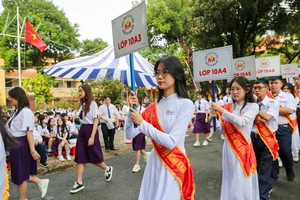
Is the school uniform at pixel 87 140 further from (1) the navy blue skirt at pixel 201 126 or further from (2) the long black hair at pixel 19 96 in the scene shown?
(1) the navy blue skirt at pixel 201 126

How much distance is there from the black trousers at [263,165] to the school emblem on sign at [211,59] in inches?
51.5

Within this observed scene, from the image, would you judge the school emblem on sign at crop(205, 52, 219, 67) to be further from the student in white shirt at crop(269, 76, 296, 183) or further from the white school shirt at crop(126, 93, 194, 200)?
the white school shirt at crop(126, 93, 194, 200)

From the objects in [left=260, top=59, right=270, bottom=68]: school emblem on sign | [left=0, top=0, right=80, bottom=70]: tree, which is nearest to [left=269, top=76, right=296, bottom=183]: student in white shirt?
[left=260, top=59, right=270, bottom=68]: school emblem on sign

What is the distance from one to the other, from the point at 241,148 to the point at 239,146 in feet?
0.10

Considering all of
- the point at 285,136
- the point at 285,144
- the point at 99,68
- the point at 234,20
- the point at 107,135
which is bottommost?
the point at 107,135

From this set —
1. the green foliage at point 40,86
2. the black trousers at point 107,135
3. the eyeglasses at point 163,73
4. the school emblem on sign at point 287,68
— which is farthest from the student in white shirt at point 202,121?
the green foliage at point 40,86

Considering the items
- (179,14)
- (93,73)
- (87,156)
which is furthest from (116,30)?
(179,14)

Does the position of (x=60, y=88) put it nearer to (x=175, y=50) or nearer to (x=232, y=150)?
(x=175, y=50)

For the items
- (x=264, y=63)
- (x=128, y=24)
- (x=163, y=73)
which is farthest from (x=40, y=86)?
(x=163, y=73)

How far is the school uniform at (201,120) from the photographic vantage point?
870 cm

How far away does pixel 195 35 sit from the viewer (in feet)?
47.4

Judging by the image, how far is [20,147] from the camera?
372cm

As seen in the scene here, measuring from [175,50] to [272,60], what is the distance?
11131 mm

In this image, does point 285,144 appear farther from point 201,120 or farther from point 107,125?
point 107,125
